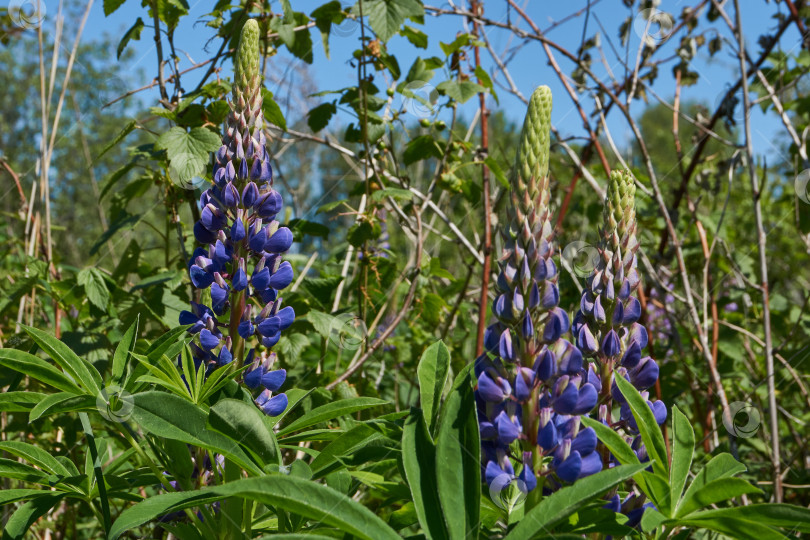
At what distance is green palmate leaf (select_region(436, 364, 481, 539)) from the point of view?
0.95 metres

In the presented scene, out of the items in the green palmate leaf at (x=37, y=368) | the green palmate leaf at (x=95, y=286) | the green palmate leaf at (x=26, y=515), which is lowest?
the green palmate leaf at (x=26, y=515)

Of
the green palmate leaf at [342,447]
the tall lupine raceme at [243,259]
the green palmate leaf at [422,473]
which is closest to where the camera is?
the green palmate leaf at [422,473]

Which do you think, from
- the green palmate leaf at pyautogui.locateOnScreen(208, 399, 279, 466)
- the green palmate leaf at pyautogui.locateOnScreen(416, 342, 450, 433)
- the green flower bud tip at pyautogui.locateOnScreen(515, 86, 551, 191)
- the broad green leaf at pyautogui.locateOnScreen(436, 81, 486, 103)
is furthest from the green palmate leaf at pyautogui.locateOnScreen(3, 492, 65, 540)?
the broad green leaf at pyautogui.locateOnScreen(436, 81, 486, 103)

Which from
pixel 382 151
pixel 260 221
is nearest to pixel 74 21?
pixel 382 151

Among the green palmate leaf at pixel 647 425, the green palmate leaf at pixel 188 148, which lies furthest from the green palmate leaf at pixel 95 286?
the green palmate leaf at pixel 647 425

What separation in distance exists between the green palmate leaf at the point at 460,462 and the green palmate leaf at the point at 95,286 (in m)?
1.62

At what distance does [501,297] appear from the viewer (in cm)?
107

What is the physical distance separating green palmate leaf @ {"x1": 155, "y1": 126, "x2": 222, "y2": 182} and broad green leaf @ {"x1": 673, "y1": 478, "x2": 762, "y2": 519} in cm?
150

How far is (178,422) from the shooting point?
1067 millimetres

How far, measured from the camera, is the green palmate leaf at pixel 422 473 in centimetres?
96

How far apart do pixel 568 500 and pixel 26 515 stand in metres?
1.04

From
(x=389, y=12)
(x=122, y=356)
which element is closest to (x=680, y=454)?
(x=122, y=356)

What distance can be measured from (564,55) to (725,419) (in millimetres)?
1832

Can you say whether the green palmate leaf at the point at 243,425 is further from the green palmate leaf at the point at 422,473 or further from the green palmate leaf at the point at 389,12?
the green palmate leaf at the point at 389,12
